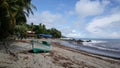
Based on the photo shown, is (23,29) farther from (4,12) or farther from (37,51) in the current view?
(4,12)

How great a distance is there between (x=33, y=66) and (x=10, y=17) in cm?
518

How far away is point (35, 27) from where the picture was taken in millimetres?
77938

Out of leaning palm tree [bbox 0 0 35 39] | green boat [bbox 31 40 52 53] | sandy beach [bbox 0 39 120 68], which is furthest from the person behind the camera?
green boat [bbox 31 40 52 53]

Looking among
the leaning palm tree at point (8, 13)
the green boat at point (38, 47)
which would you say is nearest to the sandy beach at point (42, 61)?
the green boat at point (38, 47)

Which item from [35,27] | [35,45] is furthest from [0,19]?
[35,27]

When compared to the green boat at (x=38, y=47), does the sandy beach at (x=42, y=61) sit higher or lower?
lower

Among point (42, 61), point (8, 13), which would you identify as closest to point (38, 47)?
point (42, 61)

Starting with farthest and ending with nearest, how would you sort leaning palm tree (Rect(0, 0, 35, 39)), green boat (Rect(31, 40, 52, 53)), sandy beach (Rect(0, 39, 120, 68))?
green boat (Rect(31, 40, 52, 53)) < leaning palm tree (Rect(0, 0, 35, 39)) < sandy beach (Rect(0, 39, 120, 68))

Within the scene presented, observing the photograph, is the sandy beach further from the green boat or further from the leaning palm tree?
the leaning palm tree

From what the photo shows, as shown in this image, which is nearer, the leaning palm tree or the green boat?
the leaning palm tree

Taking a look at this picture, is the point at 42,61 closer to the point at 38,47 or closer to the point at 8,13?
the point at 38,47

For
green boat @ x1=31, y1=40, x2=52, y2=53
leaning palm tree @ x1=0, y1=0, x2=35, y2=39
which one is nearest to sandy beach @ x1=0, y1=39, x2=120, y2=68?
green boat @ x1=31, y1=40, x2=52, y2=53

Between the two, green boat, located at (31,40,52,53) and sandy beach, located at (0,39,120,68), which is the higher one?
green boat, located at (31,40,52,53)

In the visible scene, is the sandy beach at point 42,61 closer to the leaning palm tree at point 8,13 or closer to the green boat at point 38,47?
the green boat at point 38,47
